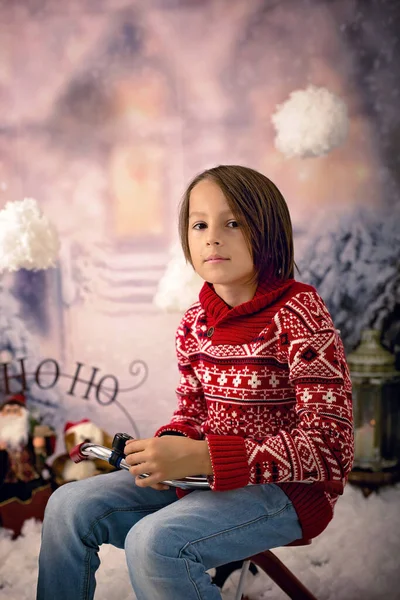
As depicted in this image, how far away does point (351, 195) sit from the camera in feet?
5.97

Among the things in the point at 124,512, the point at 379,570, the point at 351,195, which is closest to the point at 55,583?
the point at 124,512

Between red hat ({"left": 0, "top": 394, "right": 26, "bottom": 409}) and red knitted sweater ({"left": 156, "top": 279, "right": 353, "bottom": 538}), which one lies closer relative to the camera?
red knitted sweater ({"left": 156, "top": 279, "right": 353, "bottom": 538})

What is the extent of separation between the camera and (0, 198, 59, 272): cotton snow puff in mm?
1871

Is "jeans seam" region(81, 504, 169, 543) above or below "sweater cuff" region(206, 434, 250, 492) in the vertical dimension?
below

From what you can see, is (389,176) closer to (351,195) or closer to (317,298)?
(351,195)

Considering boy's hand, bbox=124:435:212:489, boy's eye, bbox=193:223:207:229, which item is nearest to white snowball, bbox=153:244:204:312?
boy's eye, bbox=193:223:207:229

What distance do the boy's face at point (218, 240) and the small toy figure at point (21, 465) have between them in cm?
100

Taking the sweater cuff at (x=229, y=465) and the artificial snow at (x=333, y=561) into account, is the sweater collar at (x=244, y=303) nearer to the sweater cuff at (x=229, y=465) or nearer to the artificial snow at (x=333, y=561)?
the sweater cuff at (x=229, y=465)

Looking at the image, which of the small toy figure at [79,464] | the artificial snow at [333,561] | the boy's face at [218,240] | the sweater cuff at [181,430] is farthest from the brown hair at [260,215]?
the small toy figure at [79,464]

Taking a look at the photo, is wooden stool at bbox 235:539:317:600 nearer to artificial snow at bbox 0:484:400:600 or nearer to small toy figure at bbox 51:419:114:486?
artificial snow at bbox 0:484:400:600

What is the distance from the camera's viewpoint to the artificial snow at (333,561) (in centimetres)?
150

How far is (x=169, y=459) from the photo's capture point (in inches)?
38.5

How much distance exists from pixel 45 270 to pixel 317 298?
1064 mm

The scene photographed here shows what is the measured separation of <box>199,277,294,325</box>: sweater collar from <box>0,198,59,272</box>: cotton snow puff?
31.3 inches
